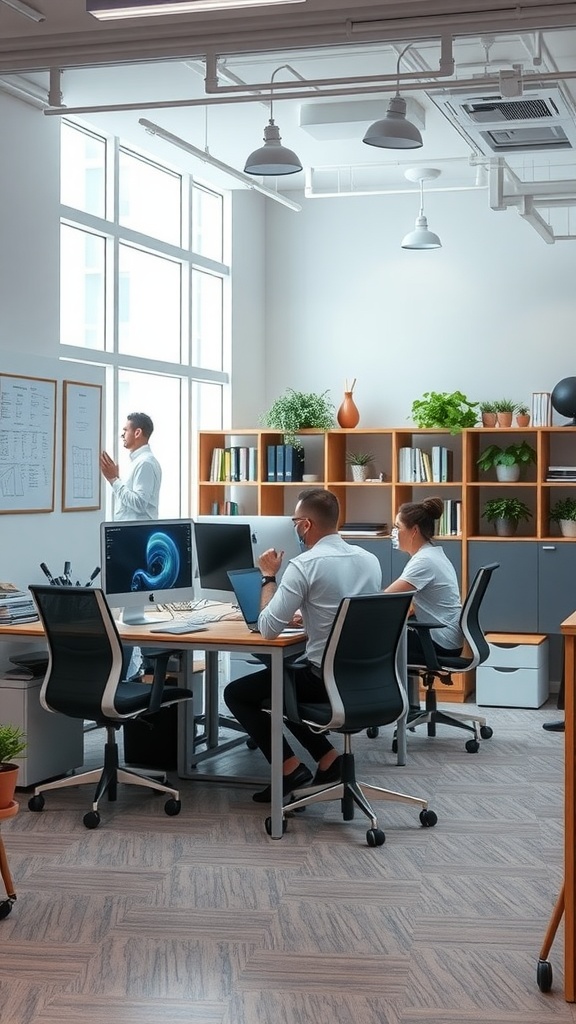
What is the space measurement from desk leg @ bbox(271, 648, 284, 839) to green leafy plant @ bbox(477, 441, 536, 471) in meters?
3.94

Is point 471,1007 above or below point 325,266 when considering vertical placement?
below

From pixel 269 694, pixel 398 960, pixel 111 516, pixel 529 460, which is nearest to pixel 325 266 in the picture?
pixel 529 460

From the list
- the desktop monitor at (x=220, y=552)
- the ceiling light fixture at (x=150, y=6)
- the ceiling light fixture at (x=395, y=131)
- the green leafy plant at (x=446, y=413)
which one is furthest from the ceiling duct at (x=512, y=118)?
the green leafy plant at (x=446, y=413)

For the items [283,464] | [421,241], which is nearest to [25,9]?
[421,241]

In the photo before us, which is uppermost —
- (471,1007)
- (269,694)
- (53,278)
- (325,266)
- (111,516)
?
(325,266)

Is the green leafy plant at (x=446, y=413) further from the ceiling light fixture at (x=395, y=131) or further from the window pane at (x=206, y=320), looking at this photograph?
the ceiling light fixture at (x=395, y=131)

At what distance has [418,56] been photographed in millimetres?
6172

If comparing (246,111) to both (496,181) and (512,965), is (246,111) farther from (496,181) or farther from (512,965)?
(512,965)

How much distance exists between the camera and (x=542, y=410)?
8.72 meters

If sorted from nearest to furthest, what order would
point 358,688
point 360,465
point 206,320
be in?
point 358,688, point 360,465, point 206,320

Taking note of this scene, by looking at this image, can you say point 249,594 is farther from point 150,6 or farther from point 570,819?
point 150,6

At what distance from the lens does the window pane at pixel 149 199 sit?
807cm

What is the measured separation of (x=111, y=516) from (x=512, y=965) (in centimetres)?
476

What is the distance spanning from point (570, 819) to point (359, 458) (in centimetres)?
587
